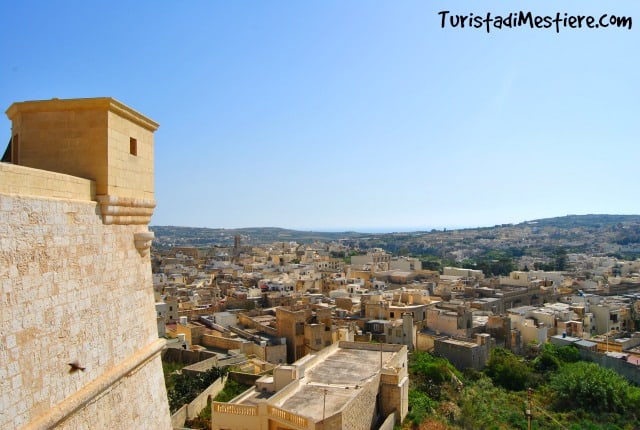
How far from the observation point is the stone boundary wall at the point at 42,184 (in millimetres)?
3621

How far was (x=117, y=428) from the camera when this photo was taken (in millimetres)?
4793

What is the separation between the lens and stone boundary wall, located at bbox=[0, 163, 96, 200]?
11.9ft

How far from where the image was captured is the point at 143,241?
18.2 feet

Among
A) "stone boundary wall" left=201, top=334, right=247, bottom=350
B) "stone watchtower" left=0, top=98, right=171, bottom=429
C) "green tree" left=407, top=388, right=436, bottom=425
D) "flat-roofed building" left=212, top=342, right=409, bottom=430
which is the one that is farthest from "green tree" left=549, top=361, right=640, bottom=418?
"stone watchtower" left=0, top=98, right=171, bottom=429

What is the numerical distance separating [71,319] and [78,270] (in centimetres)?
40

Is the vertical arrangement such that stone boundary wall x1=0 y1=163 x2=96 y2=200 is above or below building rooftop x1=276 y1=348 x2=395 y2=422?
above

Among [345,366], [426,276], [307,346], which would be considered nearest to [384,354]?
[345,366]

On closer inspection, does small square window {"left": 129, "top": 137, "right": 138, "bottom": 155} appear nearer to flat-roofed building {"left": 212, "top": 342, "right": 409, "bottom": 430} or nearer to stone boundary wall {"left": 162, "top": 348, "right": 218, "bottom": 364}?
flat-roofed building {"left": 212, "top": 342, "right": 409, "bottom": 430}

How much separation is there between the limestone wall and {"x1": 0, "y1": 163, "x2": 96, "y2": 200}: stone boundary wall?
0.06m

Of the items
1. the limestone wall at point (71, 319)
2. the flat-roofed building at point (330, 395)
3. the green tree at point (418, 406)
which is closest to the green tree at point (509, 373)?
the green tree at point (418, 406)

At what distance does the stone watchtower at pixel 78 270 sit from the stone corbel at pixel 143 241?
1 cm

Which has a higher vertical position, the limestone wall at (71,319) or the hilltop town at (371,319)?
the limestone wall at (71,319)

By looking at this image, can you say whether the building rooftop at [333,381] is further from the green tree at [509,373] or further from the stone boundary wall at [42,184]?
the green tree at [509,373]

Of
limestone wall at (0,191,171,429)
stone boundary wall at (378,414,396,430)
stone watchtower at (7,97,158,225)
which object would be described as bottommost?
stone boundary wall at (378,414,396,430)
